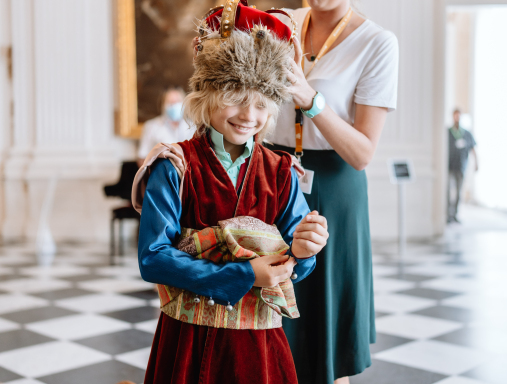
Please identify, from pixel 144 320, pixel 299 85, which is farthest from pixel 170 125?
pixel 299 85

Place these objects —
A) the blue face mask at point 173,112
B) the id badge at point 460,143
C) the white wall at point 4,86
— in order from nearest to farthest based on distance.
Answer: the blue face mask at point 173,112
the white wall at point 4,86
the id badge at point 460,143

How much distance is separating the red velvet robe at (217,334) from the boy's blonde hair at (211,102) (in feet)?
0.22

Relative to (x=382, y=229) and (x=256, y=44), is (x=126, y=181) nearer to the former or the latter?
(x=382, y=229)

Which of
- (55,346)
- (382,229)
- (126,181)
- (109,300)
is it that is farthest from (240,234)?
(382,229)

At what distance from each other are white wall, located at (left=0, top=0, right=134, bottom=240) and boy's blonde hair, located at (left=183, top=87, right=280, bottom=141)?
6.21 meters

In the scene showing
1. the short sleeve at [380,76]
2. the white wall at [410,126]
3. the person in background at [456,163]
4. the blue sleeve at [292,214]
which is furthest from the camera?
the person in background at [456,163]

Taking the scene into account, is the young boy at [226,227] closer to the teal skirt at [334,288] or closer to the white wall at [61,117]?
the teal skirt at [334,288]

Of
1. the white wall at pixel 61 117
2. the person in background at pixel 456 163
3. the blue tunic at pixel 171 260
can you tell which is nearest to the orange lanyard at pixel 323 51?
the blue tunic at pixel 171 260

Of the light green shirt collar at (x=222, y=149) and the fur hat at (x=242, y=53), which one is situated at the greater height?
the fur hat at (x=242, y=53)

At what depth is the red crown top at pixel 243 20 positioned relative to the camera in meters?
1.30

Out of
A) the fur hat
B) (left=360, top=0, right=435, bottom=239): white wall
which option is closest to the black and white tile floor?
(left=360, top=0, right=435, bottom=239): white wall

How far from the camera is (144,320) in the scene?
3.69 m

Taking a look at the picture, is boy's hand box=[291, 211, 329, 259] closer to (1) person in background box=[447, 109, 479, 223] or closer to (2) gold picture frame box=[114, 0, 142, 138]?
(2) gold picture frame box=[114, 0, 142, 138]

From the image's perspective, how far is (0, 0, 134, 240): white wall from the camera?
7.28 meters
